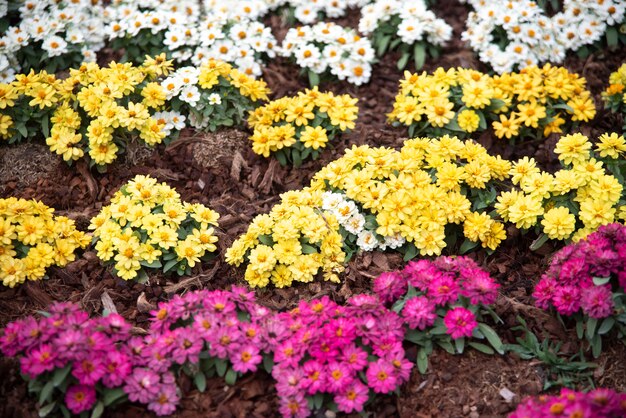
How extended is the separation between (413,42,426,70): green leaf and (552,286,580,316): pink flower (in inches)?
106

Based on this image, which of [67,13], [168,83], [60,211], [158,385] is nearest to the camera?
[158,385]

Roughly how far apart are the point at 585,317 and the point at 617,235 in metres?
0.48

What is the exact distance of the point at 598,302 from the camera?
307cm

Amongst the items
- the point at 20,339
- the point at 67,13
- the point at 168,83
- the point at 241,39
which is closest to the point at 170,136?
the point at 168,83

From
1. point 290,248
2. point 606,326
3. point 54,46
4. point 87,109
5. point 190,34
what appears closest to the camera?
point 606,326

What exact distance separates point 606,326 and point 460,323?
736 mm

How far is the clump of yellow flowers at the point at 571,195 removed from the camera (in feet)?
12.0

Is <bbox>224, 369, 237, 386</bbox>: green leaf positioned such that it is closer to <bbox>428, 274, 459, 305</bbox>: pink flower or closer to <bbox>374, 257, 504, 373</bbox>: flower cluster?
<bbox>374, 257, 504, 373</bbox>: flower cluster

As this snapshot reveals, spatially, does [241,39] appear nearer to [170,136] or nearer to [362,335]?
[170,136]

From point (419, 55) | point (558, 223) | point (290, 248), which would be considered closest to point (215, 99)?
point (290, 248)

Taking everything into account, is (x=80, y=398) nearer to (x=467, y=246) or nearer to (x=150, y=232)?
(x=150, y=232)

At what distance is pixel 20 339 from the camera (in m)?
2.96

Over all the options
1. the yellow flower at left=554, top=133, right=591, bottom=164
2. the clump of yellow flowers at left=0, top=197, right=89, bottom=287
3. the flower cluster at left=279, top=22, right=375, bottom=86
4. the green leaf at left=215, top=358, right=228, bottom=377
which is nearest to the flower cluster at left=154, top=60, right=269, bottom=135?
the flower cluster at left=279, top=22, right=375, bottom=86

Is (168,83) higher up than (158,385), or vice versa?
(168,83)
